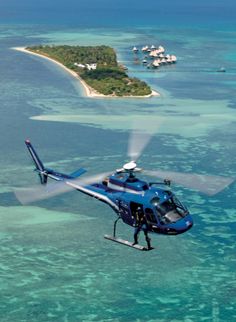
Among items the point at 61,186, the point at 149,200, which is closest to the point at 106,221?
the point at 61,186

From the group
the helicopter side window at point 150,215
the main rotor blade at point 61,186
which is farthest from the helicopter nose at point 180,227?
the main rotor blade at point 61,186

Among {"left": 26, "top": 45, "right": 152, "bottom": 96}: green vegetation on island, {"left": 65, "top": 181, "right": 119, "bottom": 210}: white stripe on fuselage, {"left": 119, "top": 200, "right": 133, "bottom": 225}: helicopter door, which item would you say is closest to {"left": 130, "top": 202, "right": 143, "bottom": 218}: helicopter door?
{"left": 119, "top": 200, "right": 133, "bottom": 225}: helicopter door

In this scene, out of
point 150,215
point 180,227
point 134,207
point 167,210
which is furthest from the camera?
point 134,207

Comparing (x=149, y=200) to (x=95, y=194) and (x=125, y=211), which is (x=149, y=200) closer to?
(x=125, y=211)

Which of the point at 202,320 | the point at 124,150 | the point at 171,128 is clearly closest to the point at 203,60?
the point at 171,128

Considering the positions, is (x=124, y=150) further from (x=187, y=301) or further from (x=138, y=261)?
(x=187, y=301)
